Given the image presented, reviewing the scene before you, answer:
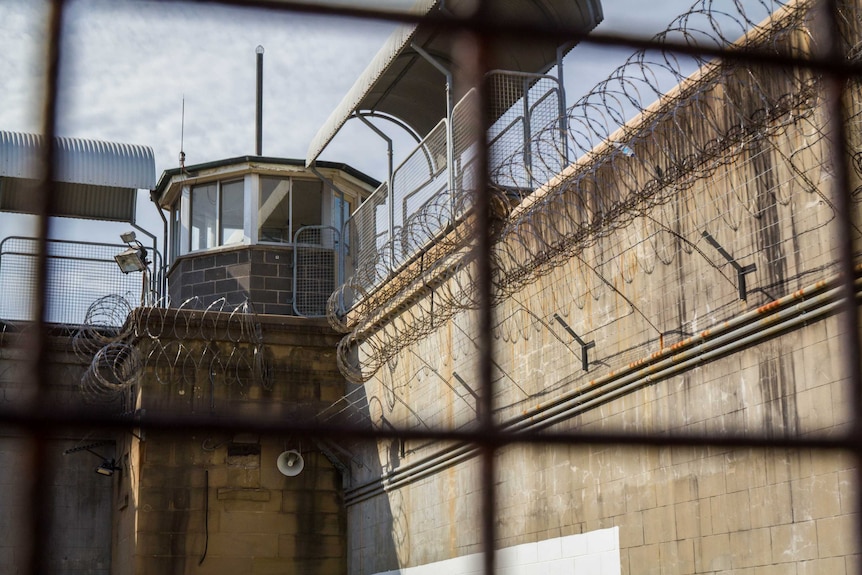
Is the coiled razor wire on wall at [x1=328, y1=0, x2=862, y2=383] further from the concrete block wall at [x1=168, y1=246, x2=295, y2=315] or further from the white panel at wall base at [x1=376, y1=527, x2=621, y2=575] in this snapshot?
the concrete block wall at [x1=168, y1=246, x2=295, y2=315]

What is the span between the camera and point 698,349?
6.41 metres

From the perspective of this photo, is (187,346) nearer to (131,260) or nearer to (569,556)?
(131,260)

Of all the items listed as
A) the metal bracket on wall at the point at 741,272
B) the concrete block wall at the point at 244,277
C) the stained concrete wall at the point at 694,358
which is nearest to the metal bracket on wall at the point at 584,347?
the stained concrete wall at the point at 694,358

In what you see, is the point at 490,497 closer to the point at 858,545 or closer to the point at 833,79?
the point at 858,545

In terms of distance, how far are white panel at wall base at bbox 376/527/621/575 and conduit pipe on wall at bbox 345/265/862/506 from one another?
752 millimetres

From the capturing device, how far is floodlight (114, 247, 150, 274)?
12594 mm

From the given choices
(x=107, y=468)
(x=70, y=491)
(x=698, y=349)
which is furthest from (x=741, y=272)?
(x=70, y=491)

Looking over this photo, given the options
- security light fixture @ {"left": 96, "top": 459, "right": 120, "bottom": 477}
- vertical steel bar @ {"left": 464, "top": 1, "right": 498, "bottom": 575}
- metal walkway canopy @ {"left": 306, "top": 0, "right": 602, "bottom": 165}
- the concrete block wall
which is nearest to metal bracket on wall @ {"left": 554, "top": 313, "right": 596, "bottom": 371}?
metal walkway canopy @ {"left": 306, "top": 0, "right": 602, "bottom": 165}

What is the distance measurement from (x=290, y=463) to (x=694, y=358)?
6.07 m

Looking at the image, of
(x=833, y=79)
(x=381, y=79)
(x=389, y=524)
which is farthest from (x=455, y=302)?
(x=833, y=79)

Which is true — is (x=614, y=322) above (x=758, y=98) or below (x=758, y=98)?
below

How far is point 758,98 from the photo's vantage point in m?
5.96

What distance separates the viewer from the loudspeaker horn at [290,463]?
11617 millimetres

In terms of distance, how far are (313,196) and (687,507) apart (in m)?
8.68
